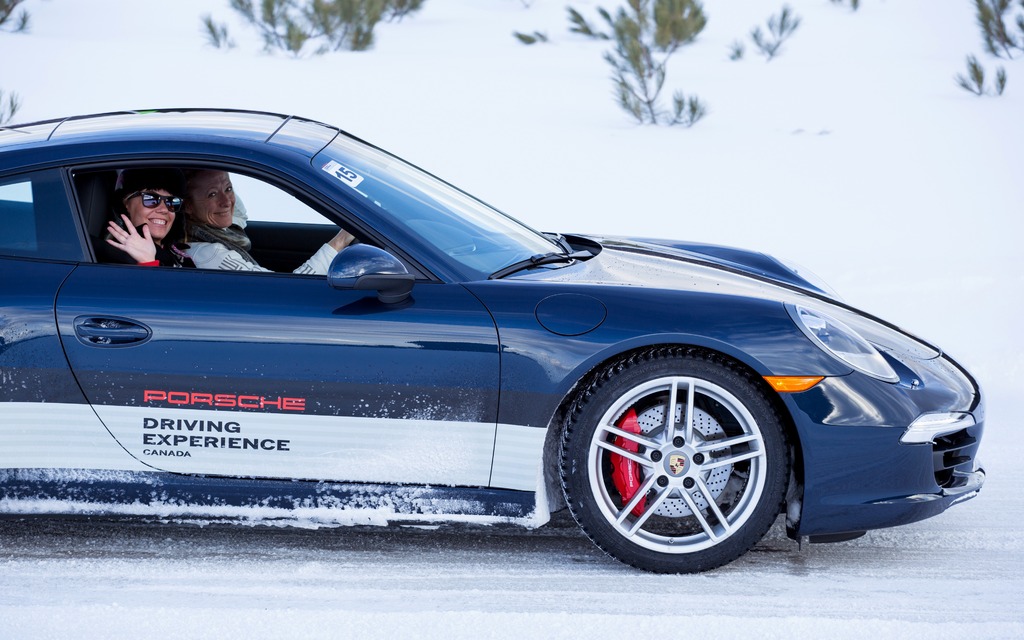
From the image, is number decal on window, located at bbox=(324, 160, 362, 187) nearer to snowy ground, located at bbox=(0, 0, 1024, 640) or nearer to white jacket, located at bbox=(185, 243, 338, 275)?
white jacket, located at bbox=(185, 243, 338, 275)

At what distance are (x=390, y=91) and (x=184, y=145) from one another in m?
15.3

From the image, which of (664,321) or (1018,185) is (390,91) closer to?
(1018,185)

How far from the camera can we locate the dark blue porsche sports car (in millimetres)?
3840

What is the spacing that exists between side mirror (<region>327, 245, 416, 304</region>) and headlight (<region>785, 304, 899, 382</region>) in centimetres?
129

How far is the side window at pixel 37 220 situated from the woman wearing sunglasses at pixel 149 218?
0.14 m

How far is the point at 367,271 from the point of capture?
3.79 m

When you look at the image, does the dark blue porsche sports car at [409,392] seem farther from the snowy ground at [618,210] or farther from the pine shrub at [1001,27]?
the pine shrub at [1001,27]

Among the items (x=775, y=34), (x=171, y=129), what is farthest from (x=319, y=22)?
(x=171, y=129)

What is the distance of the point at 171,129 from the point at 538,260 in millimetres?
1355

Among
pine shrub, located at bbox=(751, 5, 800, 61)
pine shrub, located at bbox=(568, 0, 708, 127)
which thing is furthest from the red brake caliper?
pine shrub, located at bbox=(751, 5, 800, 61)

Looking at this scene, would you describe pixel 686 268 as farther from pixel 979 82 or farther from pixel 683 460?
pixel 979 82

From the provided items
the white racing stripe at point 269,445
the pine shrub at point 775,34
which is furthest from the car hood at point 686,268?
the pine shrub at point 775,34

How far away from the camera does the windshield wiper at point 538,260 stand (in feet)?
13.5

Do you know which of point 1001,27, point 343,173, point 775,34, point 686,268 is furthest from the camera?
point 775,34
